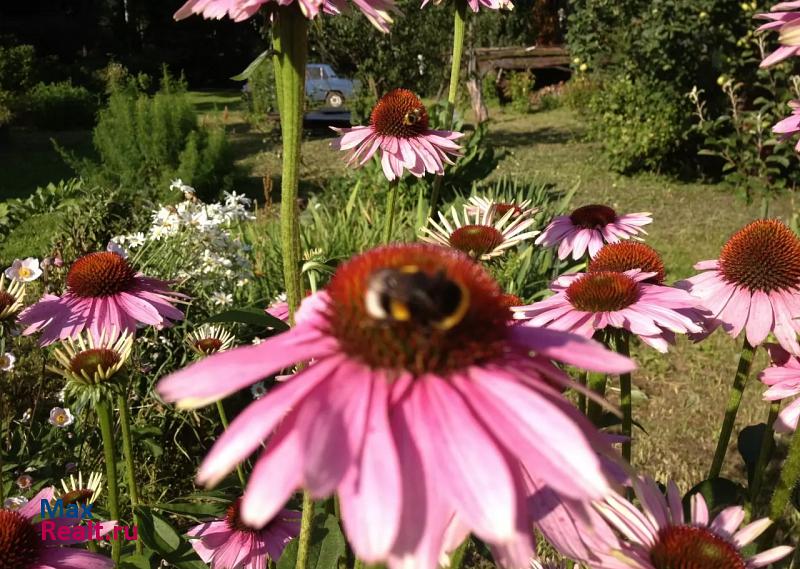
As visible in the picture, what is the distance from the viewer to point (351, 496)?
0.41 metres

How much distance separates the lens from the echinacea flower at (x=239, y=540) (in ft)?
3.25

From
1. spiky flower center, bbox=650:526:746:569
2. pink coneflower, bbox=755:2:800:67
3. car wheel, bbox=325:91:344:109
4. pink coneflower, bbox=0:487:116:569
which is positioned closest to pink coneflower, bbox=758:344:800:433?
spiky flower center, bbox=650:526:746:569

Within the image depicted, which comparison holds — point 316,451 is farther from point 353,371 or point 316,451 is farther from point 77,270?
point 77,270

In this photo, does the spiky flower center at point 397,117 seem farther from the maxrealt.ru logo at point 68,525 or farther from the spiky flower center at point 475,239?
the maxrealt.ru logo at point 68,525

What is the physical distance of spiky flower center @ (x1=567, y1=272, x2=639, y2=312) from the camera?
1005 mm

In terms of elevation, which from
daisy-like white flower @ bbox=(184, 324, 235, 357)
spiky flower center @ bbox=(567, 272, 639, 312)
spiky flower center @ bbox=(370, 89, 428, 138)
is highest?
spiky flower center @ bbox=(370, 89, 428, 138)

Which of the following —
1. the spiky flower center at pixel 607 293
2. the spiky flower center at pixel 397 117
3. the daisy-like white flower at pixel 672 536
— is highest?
the spiky flower center at pixel 397 117

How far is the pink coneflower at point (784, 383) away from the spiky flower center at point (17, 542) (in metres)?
Result: 1.03

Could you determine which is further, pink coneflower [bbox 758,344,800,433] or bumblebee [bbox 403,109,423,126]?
bumblebee [bbox 403,109,423,126]

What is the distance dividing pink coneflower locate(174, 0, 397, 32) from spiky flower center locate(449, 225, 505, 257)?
30.1 inches

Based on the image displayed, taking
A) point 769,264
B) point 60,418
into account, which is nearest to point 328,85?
point 60,418

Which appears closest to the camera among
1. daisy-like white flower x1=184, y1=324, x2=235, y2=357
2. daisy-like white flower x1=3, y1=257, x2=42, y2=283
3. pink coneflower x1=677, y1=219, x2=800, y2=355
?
pink coneflower x1=677, y1=219, x2=800, y2=355

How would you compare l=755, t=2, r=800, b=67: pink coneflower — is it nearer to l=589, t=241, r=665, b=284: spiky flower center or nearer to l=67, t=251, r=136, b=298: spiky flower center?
l=589, t=241, r=665, b=284: spiky flower center

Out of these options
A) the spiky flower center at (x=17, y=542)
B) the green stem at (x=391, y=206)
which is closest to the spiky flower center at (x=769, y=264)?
the green stem at (x=391, y=206)
